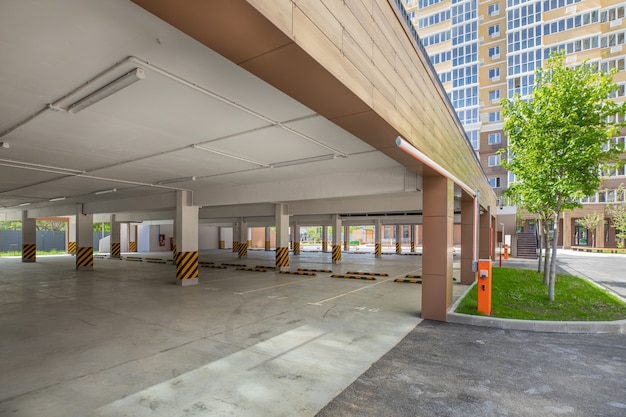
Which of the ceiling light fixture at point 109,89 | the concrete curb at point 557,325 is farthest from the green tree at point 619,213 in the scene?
the ceiling light fixture at point 109,89

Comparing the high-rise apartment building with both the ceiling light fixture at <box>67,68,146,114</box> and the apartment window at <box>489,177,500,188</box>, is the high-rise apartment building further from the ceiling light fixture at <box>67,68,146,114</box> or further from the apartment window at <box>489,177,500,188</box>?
the ceiling light fixture at <box>67,68,146,114</box>

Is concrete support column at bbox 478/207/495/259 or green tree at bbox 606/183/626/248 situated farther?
green tree at bbox 606/183/626/248

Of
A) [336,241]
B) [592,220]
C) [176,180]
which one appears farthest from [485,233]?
[592,220]

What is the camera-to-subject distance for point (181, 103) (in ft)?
17.0

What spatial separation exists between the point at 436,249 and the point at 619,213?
39321 millimetres

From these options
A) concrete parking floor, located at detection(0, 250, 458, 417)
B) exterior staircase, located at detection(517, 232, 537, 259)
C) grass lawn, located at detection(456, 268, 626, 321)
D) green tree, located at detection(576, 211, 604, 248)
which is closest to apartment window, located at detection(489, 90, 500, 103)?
green tree, located at detection(576, 211, 604, 248)

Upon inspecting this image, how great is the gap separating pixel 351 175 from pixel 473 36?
5239cm

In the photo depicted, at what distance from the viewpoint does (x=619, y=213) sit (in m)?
35.6

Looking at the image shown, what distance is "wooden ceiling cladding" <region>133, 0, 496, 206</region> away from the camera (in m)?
2.55

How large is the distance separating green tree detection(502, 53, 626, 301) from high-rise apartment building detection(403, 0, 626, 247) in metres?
33.9

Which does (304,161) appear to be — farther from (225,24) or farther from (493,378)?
(225,24)

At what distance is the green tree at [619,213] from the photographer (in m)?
34.6

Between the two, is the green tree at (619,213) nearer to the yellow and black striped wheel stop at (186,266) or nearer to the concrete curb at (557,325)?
the concrete curb at (557,325)

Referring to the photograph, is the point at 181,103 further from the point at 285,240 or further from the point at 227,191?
the point at 285,240
